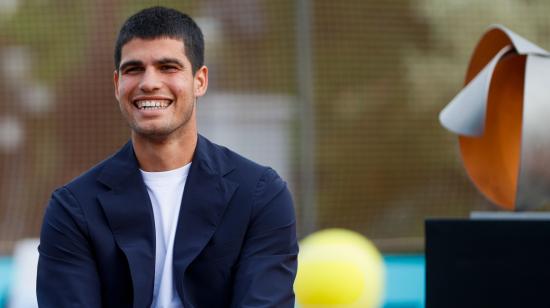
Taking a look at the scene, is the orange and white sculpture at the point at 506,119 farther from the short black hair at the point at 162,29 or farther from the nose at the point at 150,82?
the nose at the point at 150,82

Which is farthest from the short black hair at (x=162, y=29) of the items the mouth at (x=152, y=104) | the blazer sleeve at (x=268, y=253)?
the blazer sleeve at (x=268, y=253)

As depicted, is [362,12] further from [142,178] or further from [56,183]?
[142,178]

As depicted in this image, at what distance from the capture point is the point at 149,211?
109 inches

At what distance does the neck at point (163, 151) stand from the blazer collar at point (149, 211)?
0.08ft

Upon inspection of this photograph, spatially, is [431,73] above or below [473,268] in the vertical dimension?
above

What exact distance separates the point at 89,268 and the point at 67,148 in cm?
554

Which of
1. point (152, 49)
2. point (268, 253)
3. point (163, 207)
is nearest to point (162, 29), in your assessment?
point (152, 49)

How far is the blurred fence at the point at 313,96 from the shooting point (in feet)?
25.8

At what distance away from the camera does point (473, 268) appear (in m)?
3.49

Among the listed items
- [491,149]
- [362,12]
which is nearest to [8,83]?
[362,12]

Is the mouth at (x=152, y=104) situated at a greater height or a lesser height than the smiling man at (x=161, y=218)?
greater

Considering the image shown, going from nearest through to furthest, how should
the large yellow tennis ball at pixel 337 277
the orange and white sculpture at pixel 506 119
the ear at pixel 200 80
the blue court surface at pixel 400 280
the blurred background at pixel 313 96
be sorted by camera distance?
the ear at pixel 200 80
the orange and white sculpture at pixel 506 119
the large yellow tennis ball at pixel 337 277
the blue court surface at pixel 400 280
the blurred background at pixel 313 96

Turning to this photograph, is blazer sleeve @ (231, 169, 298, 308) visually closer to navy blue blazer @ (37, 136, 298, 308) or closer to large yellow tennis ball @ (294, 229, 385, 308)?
navy blue blazer @ (37, 136, 298, 308)

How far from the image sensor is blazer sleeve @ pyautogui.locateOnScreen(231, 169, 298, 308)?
9.00 ft
